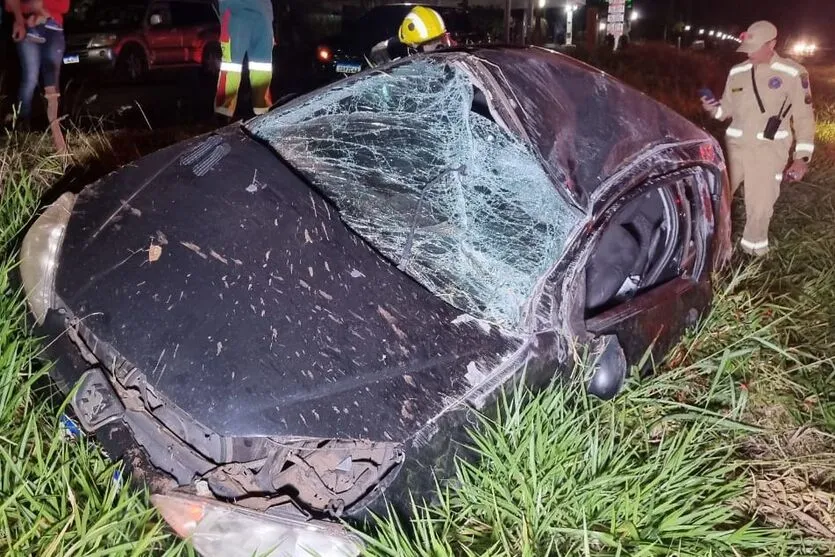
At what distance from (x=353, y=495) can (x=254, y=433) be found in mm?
303

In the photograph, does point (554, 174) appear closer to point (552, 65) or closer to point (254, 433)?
point (552, 65)

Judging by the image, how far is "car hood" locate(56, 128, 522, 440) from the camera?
1.71m

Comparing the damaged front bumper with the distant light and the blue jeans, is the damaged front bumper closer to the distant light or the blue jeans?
the blue jeans

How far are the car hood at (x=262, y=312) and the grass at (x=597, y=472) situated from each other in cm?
25

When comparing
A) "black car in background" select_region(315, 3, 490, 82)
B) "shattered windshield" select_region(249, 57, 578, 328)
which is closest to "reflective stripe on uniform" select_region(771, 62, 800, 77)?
"shattered windshield" select_region(249, 57, 578, 328)

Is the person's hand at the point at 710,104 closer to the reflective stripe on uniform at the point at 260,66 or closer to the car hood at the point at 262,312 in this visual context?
the reflective stripe on uniform at the point at 260,66

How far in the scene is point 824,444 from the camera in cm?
265

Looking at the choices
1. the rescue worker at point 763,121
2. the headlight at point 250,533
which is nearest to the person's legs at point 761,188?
the rescue worker at point 763,121

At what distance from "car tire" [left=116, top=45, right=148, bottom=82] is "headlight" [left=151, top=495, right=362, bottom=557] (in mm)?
8310

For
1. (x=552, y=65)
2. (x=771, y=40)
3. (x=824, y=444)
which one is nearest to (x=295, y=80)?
(x=771, y=40)

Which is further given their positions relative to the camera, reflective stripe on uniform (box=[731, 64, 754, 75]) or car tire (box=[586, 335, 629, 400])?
reflective stripe on uniform (box=[731, 64, 754, 75])

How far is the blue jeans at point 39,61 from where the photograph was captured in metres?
4.75

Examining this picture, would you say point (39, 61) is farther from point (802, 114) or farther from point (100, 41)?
point (802, 114)

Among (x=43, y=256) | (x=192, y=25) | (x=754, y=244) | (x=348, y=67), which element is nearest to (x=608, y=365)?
(x=43, y=256)
